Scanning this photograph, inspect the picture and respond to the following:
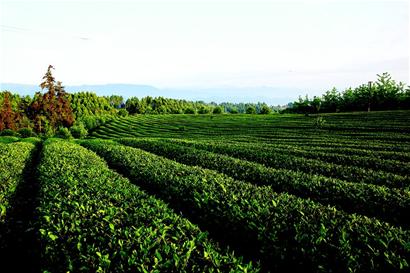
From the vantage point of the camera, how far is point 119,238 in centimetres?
710

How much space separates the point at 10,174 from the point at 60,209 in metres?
9.16

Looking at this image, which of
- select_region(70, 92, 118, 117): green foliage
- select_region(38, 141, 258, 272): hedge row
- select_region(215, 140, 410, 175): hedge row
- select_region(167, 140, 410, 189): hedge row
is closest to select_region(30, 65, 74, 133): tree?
select_region(70, 92, 118, 117): green foliage

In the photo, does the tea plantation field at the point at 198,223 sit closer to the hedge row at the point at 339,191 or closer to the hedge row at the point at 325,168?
the hedge row at the point at 339,191

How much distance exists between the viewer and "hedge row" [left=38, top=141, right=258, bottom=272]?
6.02 metres

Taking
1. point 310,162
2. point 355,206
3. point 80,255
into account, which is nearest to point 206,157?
point 310,162

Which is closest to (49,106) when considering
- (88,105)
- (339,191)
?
(88,105)

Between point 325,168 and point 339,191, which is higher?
point 339,191

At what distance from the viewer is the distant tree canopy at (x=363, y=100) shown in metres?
85.2

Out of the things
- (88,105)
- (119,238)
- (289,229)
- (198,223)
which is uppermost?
(88,105)

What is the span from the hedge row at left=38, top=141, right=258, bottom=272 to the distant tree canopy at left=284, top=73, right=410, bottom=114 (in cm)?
8852

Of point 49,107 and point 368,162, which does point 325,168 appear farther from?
point 49,107

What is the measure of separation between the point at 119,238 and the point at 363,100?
97.2m

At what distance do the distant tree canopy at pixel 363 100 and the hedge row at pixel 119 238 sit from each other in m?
88.5

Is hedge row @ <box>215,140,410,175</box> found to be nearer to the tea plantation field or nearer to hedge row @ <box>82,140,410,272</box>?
the tea plantation field
